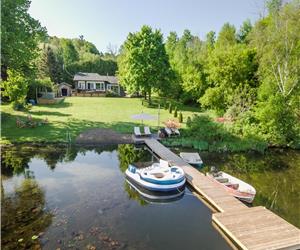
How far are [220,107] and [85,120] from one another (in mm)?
17226

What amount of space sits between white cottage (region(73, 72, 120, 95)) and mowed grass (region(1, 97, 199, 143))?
17741mm

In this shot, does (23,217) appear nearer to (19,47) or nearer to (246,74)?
(19,47)

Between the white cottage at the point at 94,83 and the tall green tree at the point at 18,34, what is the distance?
103 feet

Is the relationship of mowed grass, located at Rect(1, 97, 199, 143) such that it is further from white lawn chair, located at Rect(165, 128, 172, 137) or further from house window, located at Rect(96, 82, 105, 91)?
house window, located at Rect(96, 82, 105, 91)

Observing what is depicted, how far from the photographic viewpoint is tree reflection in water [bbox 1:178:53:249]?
398 inches

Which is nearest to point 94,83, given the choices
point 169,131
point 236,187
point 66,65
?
point 66,65

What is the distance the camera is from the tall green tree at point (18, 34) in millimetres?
22625

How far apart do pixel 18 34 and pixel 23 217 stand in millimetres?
18277

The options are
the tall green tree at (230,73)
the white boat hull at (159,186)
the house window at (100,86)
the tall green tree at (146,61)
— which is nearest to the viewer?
the white boat hull at (159,186)

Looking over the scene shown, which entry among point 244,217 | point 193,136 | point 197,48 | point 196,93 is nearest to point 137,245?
point 244,217

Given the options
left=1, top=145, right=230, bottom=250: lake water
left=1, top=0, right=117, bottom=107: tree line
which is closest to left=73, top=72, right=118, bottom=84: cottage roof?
left=1, top=0, right=117, bottom=107: tree line

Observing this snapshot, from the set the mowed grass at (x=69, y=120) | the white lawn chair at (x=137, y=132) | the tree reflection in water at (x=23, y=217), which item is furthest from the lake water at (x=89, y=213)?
the white lawn chair at (x=137, y=132)

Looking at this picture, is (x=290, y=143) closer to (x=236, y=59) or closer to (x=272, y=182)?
(x=272, y=182)

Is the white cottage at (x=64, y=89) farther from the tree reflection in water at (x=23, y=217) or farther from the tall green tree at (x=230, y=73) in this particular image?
the tree reflection in water at (x=23, y=217)
